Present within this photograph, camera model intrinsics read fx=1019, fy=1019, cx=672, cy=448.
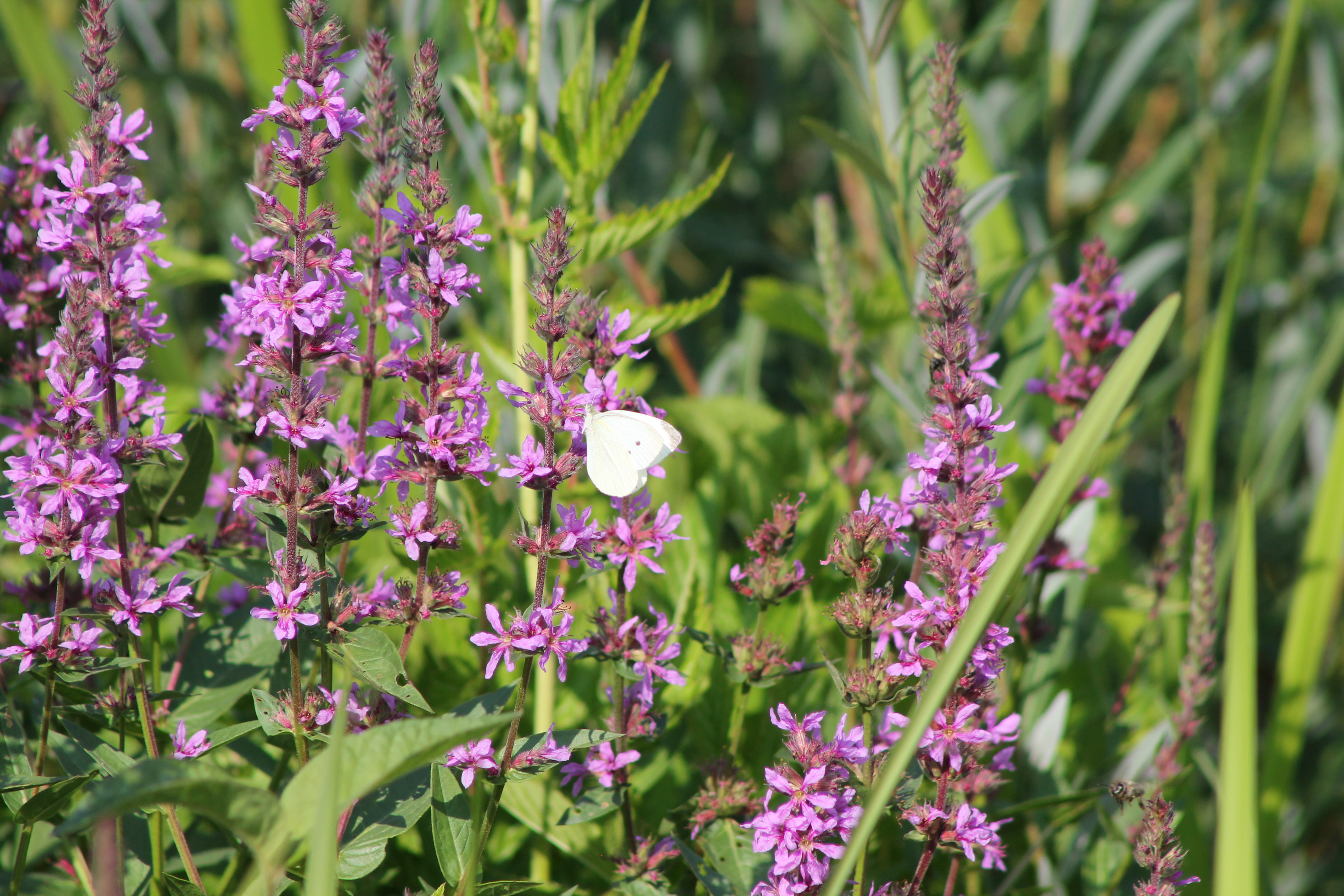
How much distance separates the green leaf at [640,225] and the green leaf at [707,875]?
0.57m

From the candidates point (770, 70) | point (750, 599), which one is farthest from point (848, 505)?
point (770, 70)

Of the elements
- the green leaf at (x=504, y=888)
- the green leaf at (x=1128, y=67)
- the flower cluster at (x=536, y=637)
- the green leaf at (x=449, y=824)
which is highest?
the green leaf at (x=1128, y=67)

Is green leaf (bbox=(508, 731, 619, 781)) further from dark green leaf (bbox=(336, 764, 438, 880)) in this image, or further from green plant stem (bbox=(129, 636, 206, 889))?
green plant stem (bbox=(129, 636, 206, 889))

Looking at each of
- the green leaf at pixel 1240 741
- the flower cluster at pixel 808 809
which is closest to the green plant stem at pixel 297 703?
the flower cluster at pixel 808 809

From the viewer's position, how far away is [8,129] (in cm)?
219

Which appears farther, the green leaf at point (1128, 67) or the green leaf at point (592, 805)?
the green leaf at point (1128, 67)

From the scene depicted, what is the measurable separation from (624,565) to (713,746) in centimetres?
28

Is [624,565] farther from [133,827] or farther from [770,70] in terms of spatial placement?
[770,70]

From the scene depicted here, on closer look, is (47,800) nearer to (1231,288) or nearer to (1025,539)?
(1025,539)

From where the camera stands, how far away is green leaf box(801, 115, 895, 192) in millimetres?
1177

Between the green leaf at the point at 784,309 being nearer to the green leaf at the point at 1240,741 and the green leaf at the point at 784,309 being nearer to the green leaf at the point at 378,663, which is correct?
the green leaf at the point at 1240,741

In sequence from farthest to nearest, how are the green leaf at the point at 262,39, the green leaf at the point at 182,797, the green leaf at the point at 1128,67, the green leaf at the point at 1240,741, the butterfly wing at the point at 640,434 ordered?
1. the green leaf at the point at 1128,67
2. the green leaf at the point at 262,39
3. the butterfly wing at the point at 640,434
4. the green leaf at the point at 1240,741
5. the green leaf at the point at 182,797

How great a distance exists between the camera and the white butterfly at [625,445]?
2.64ft

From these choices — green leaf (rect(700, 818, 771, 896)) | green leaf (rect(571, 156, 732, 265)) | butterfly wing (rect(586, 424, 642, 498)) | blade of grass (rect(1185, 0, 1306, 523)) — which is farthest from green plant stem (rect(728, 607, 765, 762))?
blade of grass (rect(1185, 0, 1306, 523))
